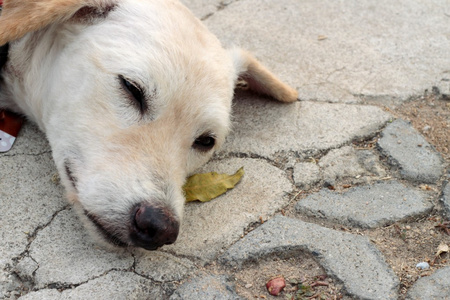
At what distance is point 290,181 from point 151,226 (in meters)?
1.16

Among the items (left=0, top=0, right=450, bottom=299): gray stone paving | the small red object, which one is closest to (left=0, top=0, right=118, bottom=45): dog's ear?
(left=0, top=0, right=450, bottom=299): gray stone paving

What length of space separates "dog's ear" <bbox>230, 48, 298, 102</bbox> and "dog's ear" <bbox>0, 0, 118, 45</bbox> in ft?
4.00

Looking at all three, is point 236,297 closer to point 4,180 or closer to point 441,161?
point 4,180

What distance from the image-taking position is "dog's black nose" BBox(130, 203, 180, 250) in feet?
8.47

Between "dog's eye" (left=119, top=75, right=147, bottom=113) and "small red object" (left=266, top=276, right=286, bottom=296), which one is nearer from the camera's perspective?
"small red object" (left=266, top=276, right=286, bottom=296)

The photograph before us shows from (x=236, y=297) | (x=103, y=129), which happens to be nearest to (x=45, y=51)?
(x=103, y=129)

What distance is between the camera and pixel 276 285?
2.68 metres

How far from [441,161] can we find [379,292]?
4.40 feet

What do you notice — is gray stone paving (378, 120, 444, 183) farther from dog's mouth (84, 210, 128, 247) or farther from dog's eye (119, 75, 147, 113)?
dog's mouth (84, 210, 128, 247)

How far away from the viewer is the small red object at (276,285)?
265cm

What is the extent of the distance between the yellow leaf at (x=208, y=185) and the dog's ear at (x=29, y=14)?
3.96 ft

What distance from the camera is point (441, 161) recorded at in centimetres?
360

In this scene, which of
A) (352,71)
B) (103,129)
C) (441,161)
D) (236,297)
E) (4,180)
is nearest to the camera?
(236,297)

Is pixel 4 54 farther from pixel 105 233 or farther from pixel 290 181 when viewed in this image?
pixel 290 181
